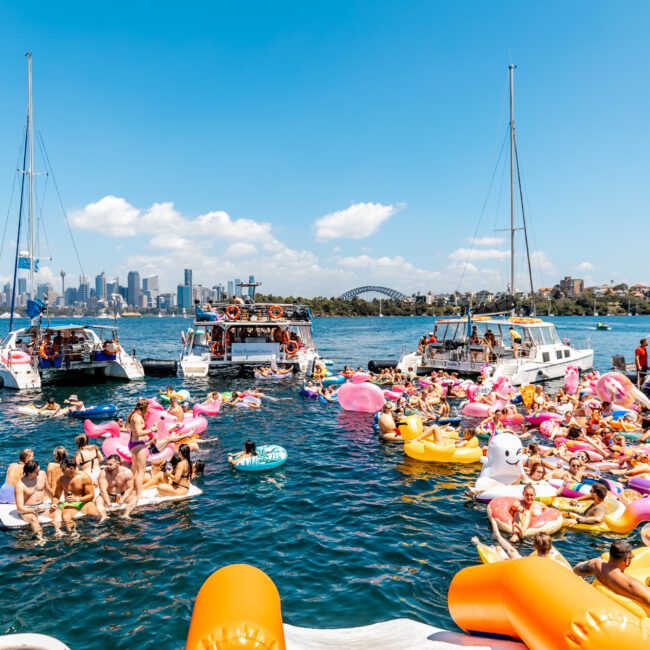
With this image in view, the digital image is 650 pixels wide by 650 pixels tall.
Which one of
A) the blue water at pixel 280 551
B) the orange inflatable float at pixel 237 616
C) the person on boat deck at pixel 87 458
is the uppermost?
the orange inflatable float at pixel 237 616

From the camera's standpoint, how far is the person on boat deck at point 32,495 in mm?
9969

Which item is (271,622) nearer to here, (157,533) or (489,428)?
(157,533)

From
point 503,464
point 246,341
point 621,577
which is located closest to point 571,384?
point 503,464

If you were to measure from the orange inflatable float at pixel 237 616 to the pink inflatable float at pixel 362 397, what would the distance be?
1585cm

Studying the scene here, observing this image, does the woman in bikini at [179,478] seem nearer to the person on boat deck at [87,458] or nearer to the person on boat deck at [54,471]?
the person on boat deck at [87,458]

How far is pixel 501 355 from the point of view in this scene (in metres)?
29.4

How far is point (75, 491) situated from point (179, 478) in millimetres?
2201

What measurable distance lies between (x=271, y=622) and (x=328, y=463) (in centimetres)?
1021

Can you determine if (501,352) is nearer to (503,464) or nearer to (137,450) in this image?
(503,464)

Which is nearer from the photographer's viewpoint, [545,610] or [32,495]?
[545,610]

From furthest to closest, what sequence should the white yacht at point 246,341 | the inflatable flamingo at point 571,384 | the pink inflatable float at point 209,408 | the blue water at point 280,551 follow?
the white yacht at point 246,341, the inflatable flamingo at point 571,384, the pink inflatable float at point 209,408, the blue water at point 280,551

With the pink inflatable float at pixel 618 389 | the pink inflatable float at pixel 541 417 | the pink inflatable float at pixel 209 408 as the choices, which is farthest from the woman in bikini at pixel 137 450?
the pink inflatable float at pixel 541 417

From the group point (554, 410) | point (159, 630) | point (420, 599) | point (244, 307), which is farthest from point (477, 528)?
point (244, 307)

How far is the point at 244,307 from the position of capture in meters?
32.2
